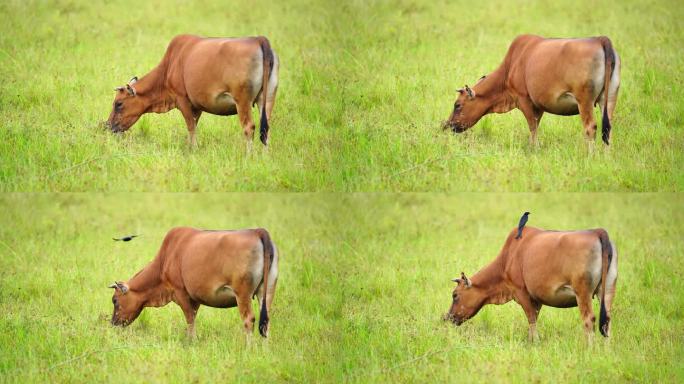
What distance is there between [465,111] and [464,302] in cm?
184

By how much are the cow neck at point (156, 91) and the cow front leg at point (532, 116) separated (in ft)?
10.9

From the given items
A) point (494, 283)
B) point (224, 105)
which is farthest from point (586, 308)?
point (224, 105)

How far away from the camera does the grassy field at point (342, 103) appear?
507 inches

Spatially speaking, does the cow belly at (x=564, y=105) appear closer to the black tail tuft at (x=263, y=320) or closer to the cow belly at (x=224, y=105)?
the cow belly at (x=224, y=105)

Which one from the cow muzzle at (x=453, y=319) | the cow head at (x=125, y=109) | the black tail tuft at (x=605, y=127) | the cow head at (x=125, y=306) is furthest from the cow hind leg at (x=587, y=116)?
the cow head at (x=125, y=306)

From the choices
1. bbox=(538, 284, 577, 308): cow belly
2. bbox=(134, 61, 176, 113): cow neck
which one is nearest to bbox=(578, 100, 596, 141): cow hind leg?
bbox=(538, 284, 577, 308): cow belly

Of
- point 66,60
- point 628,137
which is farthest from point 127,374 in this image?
point 628,137

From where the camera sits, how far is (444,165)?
13008 millimetres

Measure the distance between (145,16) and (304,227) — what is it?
278cm

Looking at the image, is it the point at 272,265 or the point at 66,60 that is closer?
the point at 272,265

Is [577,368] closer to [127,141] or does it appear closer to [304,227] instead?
[304,227]

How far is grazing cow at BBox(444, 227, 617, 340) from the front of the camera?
40.9 ft

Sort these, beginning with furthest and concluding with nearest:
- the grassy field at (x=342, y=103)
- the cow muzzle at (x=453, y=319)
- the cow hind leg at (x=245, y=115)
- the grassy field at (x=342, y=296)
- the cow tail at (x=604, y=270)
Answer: the cow muzzle at (x=453, y=319), the grassy field at (x=342, y=103), the cow hind leg at (x=245, y=115), the grassy field at (x=342, y=296), the cow tail at (x=604, y=270)

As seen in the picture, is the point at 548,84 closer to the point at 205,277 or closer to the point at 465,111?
the point at 465,111
